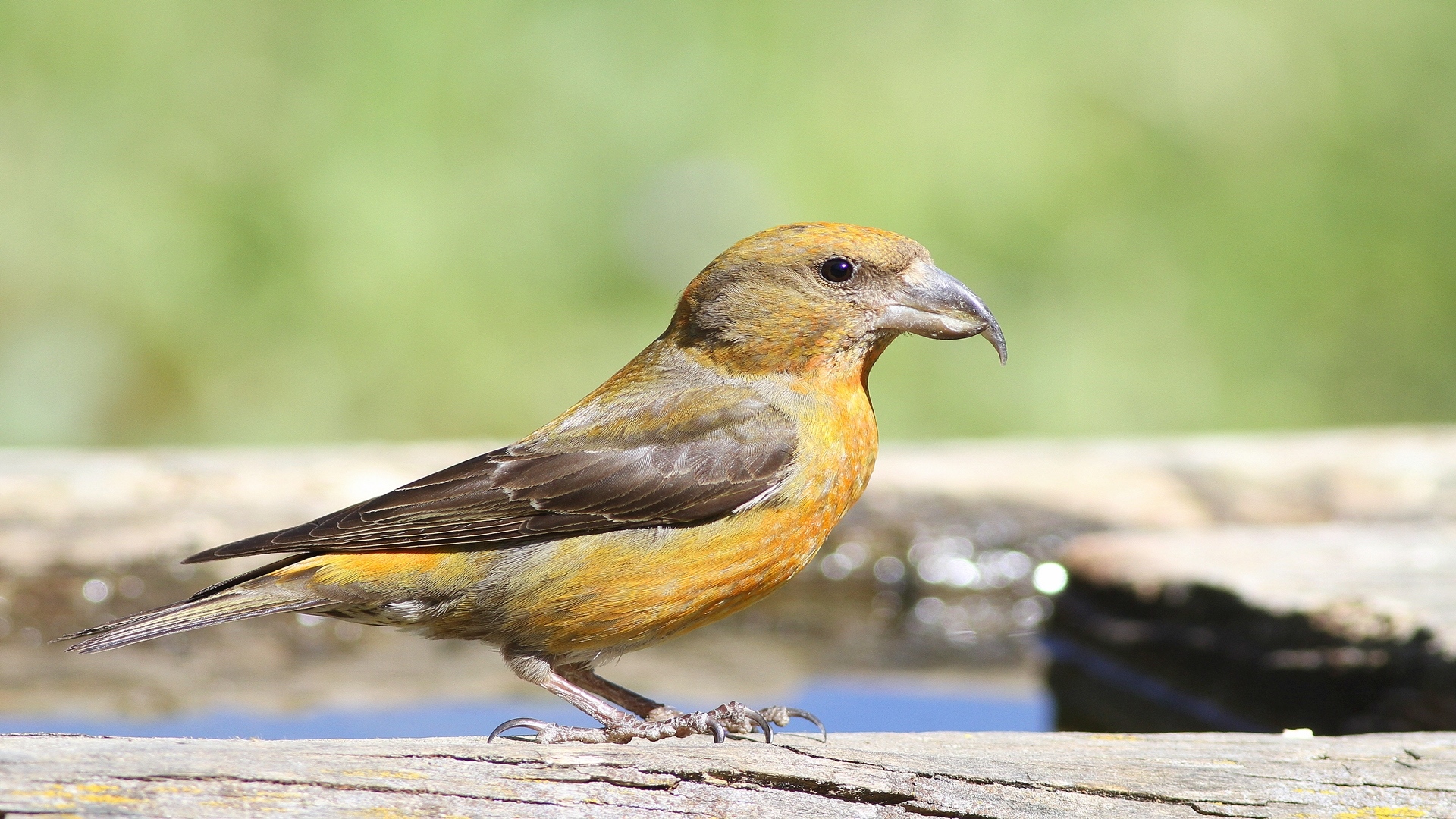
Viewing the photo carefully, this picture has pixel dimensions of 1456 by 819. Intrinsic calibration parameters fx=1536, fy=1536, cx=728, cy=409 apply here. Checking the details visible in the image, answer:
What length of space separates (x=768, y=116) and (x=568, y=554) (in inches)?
239

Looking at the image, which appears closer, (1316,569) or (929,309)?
(929,309)

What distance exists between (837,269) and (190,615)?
1516mm

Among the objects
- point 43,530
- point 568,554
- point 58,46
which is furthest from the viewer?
point 58,46

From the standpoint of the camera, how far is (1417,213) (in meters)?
8.89

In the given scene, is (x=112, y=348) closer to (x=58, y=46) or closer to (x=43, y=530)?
(x=58, y=46)

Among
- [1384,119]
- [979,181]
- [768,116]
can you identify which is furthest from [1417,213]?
[768,116]

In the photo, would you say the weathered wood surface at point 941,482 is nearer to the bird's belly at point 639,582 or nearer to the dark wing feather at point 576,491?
the dark wing feather at point 576,491

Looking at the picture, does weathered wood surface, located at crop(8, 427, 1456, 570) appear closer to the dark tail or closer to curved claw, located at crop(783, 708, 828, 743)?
the dark tail

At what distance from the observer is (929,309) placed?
11.1 feet

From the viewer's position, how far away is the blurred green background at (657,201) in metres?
7.71

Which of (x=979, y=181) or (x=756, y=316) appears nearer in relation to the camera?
(x=756, y=316)

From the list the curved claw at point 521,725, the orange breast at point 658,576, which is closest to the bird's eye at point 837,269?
the orange breast at point 658,576

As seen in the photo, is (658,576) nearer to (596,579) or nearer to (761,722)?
(596,579)

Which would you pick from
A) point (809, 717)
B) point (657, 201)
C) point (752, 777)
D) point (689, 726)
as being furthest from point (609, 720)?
point (657, 201)
